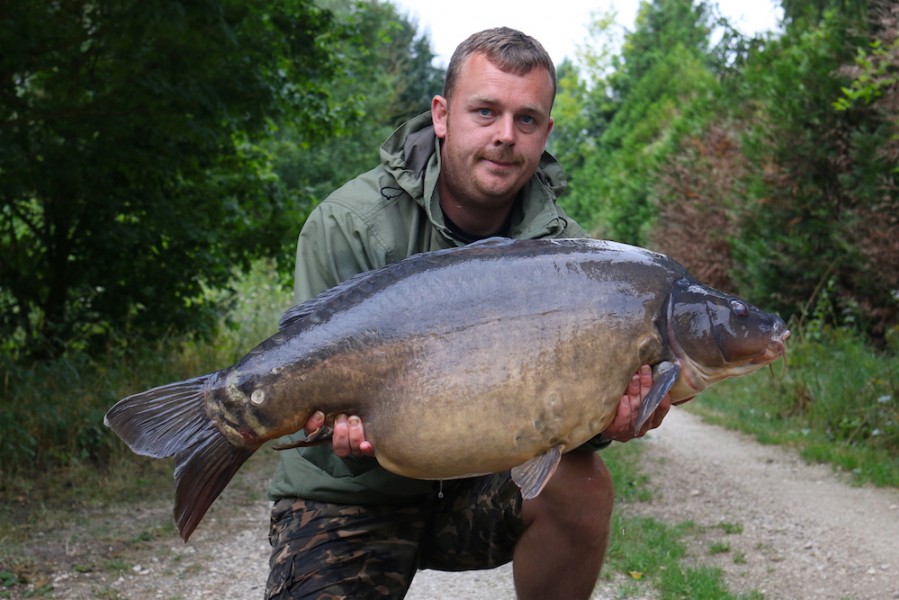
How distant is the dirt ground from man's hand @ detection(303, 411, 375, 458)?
7.19 feet

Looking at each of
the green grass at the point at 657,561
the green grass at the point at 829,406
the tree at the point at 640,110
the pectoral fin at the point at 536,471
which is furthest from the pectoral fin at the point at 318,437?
the tree at the point at 640,110

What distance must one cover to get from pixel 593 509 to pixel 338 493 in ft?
2.59

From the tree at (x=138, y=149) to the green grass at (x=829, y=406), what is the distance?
4.51 m

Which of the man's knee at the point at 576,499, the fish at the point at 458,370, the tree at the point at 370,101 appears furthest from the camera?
the tree at the point at 370,101

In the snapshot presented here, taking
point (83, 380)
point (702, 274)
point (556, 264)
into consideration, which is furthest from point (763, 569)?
point (702, 274)

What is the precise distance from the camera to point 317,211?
128 inches

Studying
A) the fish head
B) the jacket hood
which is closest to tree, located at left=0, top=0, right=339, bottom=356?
the jacket hood

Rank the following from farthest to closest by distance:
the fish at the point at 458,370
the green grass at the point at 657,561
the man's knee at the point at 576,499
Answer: the green grass at the point at 657,561, the man's knee at the point at 576,499, the fish at the point at 458,370

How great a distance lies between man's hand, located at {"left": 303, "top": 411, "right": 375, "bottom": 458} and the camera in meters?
2.63

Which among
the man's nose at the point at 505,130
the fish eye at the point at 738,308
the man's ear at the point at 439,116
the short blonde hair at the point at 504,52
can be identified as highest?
the short blonde hair at the point at 504,52

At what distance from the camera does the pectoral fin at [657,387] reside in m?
2.61

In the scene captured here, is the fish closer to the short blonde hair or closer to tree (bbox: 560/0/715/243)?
the short blonde hair

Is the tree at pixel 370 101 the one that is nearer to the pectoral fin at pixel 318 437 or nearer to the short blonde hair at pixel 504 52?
the short blonde hair at pixel 504 52

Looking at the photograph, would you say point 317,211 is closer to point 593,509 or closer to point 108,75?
point 593,509
